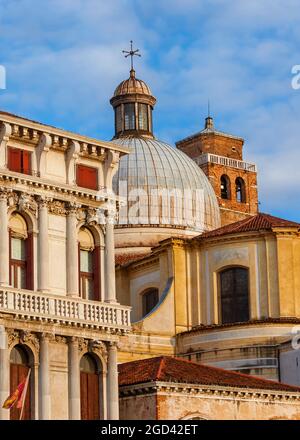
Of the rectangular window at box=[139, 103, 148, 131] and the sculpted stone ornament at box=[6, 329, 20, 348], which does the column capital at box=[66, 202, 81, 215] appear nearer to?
the sculpted stone ornament at box=[6, 329, 20, 348]

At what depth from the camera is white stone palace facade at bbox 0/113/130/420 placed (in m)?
45.8

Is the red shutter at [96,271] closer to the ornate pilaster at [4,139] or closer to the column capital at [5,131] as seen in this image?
the ornate pilaster at [4,139]

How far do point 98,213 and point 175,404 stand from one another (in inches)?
264

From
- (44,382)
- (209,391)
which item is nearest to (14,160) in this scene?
(44,382)

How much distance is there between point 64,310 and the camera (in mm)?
46812

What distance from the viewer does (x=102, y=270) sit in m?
49.2

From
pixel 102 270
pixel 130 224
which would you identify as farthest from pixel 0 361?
pixel 130 224

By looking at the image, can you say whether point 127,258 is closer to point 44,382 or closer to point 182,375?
point 182,375

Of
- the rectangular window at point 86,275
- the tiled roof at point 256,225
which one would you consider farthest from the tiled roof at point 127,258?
the rectangular window at point 86,275

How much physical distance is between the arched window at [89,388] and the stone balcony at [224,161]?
4771cm

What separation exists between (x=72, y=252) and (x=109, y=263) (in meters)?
1.70
